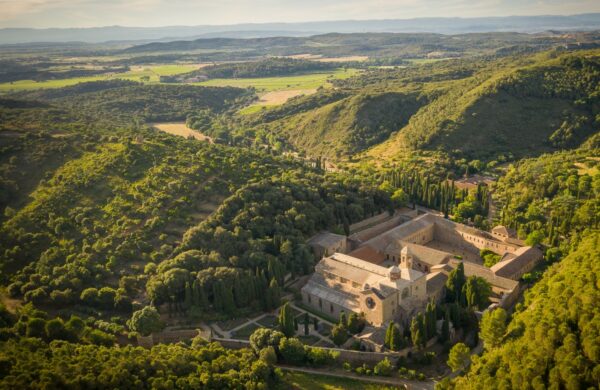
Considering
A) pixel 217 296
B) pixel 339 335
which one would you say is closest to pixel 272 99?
pixel 217 296

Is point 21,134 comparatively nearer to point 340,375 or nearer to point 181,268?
point 181,268

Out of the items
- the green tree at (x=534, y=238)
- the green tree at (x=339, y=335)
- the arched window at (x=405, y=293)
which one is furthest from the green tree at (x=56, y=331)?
the green tree at (x=534, y=238)

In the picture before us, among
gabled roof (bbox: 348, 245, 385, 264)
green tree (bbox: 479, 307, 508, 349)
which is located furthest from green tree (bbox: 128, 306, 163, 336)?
green tree (bbox: 479, 307, 508, 349)

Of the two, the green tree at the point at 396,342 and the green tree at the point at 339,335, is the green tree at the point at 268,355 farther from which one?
the green tree at the point at 396,342

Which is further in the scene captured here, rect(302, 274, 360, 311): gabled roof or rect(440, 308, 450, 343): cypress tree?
rect(302, 274, 360, 311): gabled roof

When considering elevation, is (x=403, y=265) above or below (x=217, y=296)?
above

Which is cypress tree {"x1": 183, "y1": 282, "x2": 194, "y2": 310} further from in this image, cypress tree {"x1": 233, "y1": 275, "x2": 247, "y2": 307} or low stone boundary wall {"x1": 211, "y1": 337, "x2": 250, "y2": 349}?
low stone boundary wall {"x1": 211, "y1": 337, "x2": 250, "y2": 349}

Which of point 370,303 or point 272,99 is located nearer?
point 370,303

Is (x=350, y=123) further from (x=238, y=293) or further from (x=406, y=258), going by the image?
(x=238, y=293)
